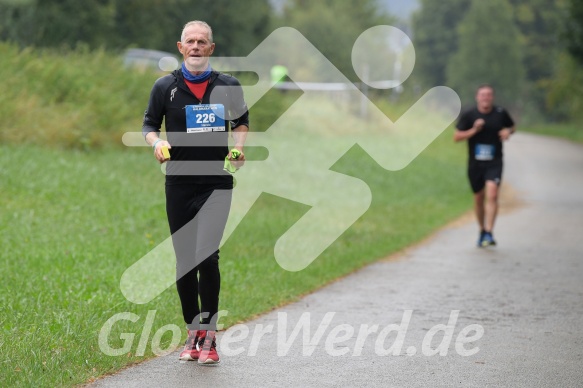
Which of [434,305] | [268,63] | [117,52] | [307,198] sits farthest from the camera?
[268,63]

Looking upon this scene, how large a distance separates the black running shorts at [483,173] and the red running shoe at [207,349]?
27.8ft

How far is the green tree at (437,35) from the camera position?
109 meters

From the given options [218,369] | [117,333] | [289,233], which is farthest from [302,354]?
[289,233]

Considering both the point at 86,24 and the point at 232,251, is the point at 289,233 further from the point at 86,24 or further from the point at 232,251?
the point at 86,24

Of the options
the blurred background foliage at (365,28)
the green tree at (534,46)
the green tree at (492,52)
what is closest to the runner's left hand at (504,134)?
the blurred background foliage at (365,28)

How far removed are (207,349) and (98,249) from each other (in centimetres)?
484

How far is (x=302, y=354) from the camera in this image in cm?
723

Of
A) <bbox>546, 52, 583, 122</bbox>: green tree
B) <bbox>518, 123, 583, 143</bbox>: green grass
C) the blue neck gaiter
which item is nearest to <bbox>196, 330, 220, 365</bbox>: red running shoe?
the blue neck gaiter

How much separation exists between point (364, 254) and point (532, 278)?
8.32ft

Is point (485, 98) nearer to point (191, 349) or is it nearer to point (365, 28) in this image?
point (191, 349)

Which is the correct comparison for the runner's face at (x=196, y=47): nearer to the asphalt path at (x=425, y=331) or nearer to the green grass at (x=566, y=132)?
the asphalt path at (x=425, y=331)

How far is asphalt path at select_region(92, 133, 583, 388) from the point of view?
21.6 ft

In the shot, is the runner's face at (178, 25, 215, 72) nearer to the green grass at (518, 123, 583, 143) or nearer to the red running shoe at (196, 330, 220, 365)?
the red running shoe at (196, 330, 220, 365)

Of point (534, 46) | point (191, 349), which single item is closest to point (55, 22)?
point (191, 349)
